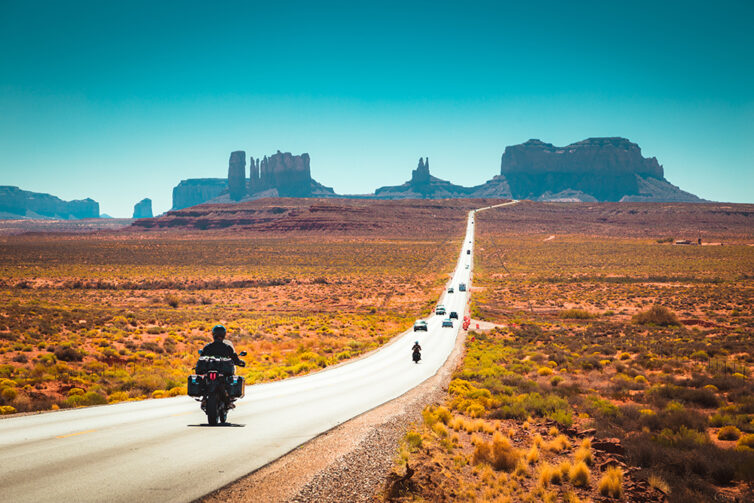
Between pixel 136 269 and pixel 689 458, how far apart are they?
80007 millimetres

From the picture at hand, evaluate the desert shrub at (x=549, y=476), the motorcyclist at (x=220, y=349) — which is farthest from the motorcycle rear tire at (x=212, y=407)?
the desert shrub at (x=549, y=476)

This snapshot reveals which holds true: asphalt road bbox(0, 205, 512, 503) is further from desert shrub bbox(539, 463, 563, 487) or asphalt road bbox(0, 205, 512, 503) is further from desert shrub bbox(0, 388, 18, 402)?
desert shrub bbox(539, 463, 563, 487)

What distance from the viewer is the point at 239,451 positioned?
7613mm

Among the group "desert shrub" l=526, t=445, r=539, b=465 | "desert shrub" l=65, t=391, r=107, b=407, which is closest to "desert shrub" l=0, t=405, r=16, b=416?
"desert shrub" l=65, t=391, r=107, b=407

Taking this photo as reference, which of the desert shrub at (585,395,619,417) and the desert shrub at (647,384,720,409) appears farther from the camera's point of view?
the desert shrub at (647,384,720,409)

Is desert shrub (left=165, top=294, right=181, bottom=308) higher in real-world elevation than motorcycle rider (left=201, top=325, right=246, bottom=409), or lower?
lower

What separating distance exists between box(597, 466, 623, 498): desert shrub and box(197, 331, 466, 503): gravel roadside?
13.4 ft

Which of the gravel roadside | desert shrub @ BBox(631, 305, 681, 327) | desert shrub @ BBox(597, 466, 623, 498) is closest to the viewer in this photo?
the gravel roadside

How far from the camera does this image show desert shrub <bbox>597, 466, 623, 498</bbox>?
8.20m

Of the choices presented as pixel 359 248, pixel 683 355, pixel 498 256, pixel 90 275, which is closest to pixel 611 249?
pixel 498 256

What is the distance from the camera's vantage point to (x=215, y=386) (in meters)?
8.98

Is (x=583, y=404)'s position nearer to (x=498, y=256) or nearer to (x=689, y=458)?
(x=689, y=458)

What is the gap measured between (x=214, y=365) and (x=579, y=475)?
793 centimetres

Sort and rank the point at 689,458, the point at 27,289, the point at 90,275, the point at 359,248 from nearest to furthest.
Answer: the point at 689,458, the point at 27,289, the point at 90,275, the point at 359,248
